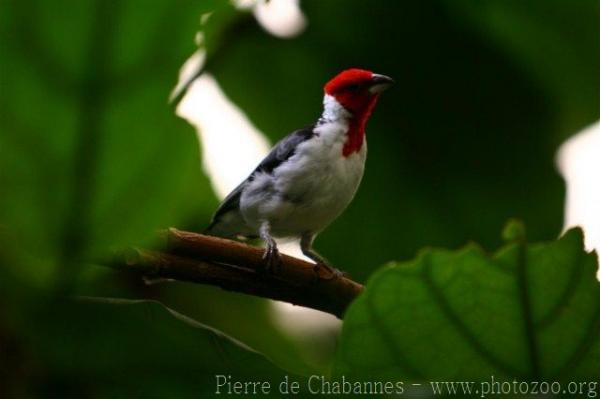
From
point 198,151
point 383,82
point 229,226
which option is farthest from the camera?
point 229,226

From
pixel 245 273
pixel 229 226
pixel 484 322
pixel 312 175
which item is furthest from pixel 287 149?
Answer: pixel 484 322

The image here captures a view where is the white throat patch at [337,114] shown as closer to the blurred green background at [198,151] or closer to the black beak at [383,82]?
the black beak at [383,82]

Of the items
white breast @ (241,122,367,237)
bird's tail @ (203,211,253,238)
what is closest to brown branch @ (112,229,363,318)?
white breast @ (241,122,367,237)

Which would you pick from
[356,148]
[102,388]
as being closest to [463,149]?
[102,388]

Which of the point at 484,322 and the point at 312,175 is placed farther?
the point at 312,175

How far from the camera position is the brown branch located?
874mm

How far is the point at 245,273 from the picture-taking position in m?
1.01

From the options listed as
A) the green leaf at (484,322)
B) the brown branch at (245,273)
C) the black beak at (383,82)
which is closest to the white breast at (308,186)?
the black beak at (383,82)

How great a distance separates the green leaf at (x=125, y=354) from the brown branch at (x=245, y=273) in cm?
28

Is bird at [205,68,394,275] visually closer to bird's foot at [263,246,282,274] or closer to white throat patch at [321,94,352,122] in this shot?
white throat patch at [321,94,352,122]

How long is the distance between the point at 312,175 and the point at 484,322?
6.95 ft

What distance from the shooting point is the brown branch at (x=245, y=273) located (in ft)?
2.87

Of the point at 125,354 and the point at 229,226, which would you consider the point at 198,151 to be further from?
the point at 229,226

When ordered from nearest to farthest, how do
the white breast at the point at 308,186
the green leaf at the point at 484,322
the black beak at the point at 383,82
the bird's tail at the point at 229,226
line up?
the green leaf at the point at 484,322 < the black beak at the point at 383,82 < the white breast at the point at 308,186 < the bird's tail at the point at 229,226
